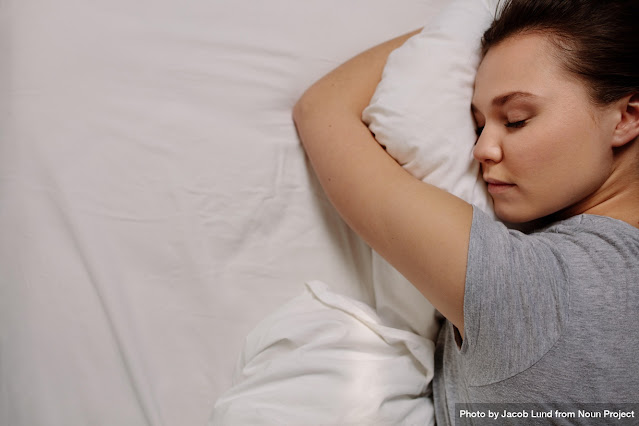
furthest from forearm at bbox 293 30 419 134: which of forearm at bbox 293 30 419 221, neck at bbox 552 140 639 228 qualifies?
neck at bbox 552 140 639 228

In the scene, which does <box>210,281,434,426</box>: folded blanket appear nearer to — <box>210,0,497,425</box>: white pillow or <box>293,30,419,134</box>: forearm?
<box>210,0,497,425</box>: white pillow

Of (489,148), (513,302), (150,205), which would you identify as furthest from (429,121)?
(150,205)

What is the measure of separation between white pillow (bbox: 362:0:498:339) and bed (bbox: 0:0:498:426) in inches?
3.6

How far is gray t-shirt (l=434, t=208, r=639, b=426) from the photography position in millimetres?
630

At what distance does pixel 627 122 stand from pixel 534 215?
192 millimetres

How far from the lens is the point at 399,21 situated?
1.11m

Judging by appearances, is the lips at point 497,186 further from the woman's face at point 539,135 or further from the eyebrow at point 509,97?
the eyebrow at point 509,97

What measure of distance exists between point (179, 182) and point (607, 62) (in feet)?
2.34

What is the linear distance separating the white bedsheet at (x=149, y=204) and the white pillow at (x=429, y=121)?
0.11 m

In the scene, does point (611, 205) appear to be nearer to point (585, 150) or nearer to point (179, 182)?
point (585, 150)

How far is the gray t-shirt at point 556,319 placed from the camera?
0.63 metres

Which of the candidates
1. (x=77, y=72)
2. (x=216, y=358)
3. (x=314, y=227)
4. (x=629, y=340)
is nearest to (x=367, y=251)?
(x=314, y=227)

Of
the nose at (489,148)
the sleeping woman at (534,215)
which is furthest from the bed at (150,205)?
the nose at (489,148)

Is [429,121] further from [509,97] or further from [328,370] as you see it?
[328,370]
